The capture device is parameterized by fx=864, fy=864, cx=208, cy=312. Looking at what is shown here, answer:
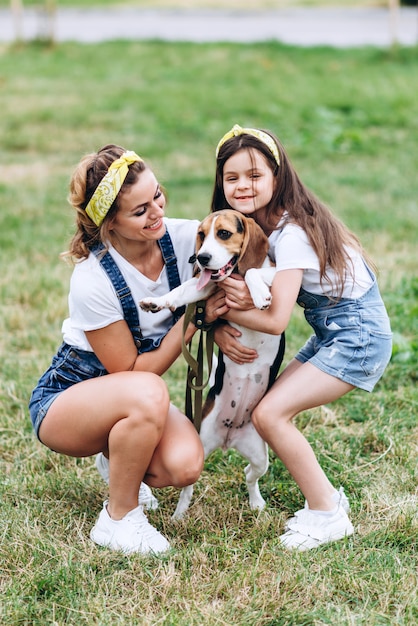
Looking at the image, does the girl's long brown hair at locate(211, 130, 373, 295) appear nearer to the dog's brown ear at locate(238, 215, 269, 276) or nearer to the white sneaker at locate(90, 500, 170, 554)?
the dog's brown ear at locate(238, 215, 269, 276)

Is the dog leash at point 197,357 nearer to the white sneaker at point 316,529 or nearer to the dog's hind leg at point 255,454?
the dog's hind leg at point 255,454

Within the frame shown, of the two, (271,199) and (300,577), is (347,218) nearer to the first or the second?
(271,199)

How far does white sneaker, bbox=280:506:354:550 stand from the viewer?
3.18 metres

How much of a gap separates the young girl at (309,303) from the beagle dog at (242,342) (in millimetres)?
67

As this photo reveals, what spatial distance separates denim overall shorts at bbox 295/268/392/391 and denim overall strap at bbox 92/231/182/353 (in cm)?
51

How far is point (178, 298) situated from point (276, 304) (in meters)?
0.38

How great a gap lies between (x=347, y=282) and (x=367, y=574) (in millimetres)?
1044

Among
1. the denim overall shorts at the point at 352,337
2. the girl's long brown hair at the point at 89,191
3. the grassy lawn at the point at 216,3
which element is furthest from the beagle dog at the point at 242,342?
the grassy lawn at the point at 216,3

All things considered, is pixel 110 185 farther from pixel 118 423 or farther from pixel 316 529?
pixel 316 529

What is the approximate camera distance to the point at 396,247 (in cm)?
646

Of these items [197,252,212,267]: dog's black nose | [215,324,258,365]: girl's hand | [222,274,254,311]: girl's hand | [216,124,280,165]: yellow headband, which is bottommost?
[215,324,258,365]: girl's hand

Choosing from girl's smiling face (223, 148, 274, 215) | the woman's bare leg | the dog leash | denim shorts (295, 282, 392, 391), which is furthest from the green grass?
girl's smiling face (223, 148, 274, 215)

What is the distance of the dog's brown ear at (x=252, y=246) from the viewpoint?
3.14 meters

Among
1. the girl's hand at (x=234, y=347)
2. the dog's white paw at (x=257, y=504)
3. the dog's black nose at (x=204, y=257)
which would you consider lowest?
the dog's white paw at (x=257, y=504)
